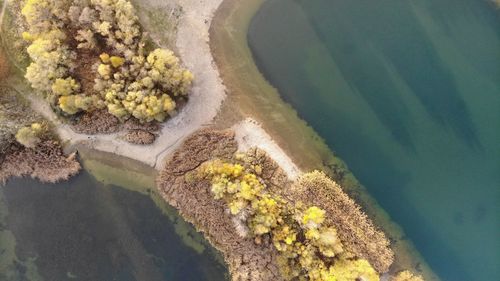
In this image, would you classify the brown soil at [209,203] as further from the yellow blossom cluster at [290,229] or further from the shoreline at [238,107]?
the yellow blossom cluster at [290,229]

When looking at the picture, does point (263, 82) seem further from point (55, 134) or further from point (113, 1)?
point (55, 134)

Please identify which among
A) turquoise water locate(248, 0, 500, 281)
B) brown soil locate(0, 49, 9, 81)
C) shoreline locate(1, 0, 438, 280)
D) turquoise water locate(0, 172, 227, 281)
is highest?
turquoise water locate(248, 0, 500, 281)

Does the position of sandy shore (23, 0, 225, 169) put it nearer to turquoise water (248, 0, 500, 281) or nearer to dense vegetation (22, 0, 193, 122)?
dense vegetation (22, 0, 193, 122)

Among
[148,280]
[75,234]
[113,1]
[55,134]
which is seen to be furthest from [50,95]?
[148,280]

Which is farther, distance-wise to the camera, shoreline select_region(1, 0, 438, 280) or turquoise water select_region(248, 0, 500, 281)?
shoreline select_region(1, 0, 438, 280)

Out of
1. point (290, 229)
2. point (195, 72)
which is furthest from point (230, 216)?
point (195, 72)

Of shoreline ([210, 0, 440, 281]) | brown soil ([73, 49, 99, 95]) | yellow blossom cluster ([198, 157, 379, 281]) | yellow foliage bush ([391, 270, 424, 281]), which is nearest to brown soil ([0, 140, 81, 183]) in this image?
brown soil ([73, 49, 99, 95])

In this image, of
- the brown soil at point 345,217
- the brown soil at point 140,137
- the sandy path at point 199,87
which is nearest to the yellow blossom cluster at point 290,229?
the brown soil at point 345,217
